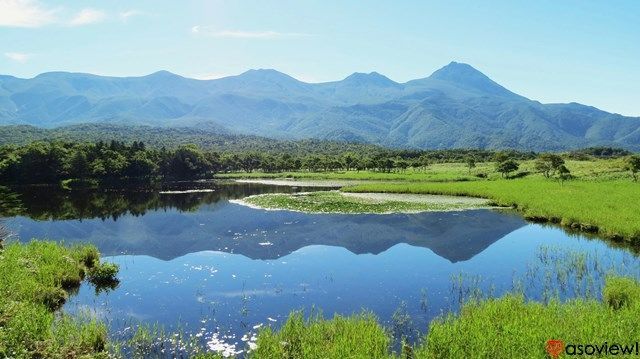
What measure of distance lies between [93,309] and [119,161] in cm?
11155

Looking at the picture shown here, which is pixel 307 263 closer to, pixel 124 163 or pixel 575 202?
pixel 575 202

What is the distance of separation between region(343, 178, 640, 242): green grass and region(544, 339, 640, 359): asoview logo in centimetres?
2907

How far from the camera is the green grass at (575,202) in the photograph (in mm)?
42688

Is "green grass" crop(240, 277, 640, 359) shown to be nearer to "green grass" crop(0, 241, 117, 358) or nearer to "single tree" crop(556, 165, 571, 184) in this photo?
"green grass" crop(0, 241, 117, 358)

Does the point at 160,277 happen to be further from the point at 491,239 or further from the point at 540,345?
the point at 491,239

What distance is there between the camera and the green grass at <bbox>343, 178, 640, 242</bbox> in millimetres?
42688

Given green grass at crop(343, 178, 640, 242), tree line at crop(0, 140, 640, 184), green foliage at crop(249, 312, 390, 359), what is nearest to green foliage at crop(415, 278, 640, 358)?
green foliage at crop(249, 312, 390, 359)

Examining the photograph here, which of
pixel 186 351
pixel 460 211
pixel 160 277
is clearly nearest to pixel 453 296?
pixel 186 351

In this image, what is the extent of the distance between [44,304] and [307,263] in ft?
58.9

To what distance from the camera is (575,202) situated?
2162 inches

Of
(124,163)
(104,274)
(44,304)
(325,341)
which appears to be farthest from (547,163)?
(44,304)

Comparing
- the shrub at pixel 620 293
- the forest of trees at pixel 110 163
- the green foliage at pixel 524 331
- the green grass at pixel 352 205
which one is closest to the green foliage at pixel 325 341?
the green foliage at pixel 524 331

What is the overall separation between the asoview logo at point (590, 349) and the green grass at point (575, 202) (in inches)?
1144

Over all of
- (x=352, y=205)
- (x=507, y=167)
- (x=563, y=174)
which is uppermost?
(x=507, y=167)
